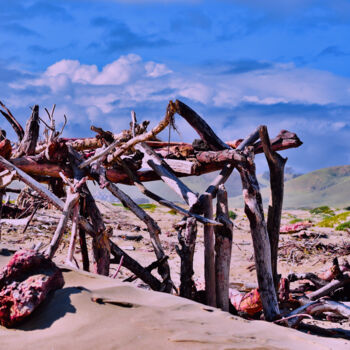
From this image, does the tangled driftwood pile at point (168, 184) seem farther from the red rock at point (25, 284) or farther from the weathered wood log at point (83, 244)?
the red rock at point (25, 284)

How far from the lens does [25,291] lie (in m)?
3.34

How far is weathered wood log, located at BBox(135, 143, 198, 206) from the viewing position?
528 cm

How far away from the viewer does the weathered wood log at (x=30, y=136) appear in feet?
19.7

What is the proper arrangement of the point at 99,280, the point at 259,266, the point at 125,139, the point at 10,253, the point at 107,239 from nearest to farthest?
the point at 99,280, the point at 10,253, the point at 259,266, the point at 107,239, the point at 125,139

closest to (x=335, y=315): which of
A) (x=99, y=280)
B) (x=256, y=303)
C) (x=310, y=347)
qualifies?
(x=256, y=303)

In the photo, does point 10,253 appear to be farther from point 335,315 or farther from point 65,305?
point 335,315

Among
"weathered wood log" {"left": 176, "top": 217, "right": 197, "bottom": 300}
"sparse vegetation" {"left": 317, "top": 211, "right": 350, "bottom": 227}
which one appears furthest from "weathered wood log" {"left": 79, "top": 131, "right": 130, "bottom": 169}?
"sparse vegetation" {"left": 317, "top": 211, "right": 350, "bottom": 227}

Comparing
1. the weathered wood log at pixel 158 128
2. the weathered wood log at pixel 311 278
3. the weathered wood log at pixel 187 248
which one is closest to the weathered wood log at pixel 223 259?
the weathered wood log at pixel 187 248

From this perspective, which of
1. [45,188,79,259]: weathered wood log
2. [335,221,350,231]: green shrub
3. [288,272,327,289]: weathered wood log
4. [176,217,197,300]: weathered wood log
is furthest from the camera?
[335,221,350,231]: green shrub

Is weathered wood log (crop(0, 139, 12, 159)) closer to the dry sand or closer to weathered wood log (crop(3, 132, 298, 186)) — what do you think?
weathered wood log (crop(3, 132, 298, 186))

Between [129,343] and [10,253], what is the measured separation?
7.79ft

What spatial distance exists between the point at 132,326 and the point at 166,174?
287cm

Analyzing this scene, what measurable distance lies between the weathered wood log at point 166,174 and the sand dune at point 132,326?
5.76 feet

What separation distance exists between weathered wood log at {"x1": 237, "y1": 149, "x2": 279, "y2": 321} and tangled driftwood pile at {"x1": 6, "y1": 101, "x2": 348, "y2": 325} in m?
0.01
